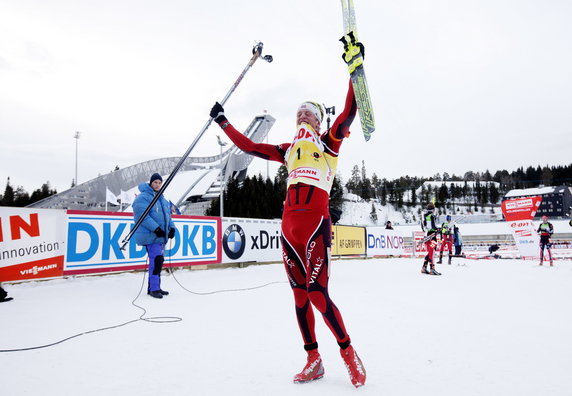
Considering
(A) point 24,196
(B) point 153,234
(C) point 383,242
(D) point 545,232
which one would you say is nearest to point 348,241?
(C) point 383,242

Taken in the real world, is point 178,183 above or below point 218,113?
above

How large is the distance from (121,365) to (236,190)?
55691 mm

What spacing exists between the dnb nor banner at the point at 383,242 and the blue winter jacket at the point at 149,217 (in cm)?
1306

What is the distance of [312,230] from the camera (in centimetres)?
259

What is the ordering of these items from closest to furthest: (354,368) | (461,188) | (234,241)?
(354,368) < (234,241) < (461,188)

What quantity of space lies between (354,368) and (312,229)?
978 millimetres

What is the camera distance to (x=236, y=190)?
57.9m

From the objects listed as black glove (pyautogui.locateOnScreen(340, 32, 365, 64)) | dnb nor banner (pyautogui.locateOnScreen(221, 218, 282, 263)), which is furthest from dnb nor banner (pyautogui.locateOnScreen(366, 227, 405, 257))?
black glove (pyautogui.locateOnScreen(340, 32, 365, 64))

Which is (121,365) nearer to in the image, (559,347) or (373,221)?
(559,347)

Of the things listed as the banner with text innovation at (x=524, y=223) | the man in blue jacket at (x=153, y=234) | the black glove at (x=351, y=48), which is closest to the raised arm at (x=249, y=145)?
the black glove at (x=351, y=48)

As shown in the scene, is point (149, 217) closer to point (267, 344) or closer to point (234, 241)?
point (267, 344)

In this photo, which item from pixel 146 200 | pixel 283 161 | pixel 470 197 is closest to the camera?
pixel 283 161

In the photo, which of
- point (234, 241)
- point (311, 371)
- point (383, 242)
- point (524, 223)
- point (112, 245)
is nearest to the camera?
point (311, 371)

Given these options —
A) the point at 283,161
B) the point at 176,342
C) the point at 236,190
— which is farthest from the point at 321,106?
the point at 236,190
